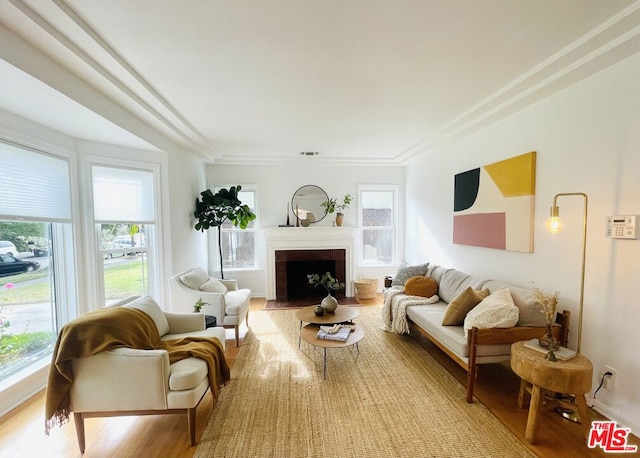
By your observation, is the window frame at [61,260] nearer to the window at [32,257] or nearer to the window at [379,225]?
the window at [32,257]

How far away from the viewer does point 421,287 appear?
137 inches

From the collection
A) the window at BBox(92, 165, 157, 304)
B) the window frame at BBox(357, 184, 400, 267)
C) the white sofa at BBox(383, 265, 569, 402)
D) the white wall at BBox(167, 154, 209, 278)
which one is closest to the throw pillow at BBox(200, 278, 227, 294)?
the white wall at BBox(167, 154, 209, 278)

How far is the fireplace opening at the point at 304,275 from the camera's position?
522 cm

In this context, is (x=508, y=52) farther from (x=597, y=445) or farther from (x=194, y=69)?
(x=597, y=445)

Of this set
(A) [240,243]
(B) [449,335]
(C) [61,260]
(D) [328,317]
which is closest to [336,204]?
(A) [240,243]

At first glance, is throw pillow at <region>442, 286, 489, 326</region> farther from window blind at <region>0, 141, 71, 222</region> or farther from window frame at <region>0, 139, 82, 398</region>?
window blind at <region>0, 141, 71, 222</region>

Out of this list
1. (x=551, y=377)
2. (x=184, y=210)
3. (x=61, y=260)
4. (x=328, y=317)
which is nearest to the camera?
(x=551, y=377)

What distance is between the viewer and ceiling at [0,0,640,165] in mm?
1516

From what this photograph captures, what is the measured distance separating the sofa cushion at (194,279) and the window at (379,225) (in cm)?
302

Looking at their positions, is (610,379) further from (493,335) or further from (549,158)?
(549,158)

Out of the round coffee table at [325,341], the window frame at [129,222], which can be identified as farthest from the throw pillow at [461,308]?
the window frame at [129,222]

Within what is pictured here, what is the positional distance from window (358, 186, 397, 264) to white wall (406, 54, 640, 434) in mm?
2565

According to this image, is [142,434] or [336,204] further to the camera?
[336,204]

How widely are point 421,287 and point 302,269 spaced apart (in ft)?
7.89
